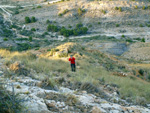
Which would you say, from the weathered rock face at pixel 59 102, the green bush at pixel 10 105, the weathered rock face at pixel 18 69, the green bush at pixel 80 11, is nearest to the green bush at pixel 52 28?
the green bush at pixel 80 11

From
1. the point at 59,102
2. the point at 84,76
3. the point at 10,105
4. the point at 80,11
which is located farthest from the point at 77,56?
the point at 80,11

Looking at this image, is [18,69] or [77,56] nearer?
[18,69]

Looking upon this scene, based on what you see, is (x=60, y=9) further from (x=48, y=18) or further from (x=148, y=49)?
(x=148, y=49)

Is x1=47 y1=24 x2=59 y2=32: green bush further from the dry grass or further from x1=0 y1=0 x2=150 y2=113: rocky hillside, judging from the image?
the dry grass

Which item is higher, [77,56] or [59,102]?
[59,102]

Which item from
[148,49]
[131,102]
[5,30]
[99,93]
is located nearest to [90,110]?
[99,93]

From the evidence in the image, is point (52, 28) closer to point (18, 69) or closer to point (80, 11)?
point (80, 11)

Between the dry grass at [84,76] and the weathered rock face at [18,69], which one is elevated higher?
the weathered rock face at [18,69]

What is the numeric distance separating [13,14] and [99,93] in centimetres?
5807

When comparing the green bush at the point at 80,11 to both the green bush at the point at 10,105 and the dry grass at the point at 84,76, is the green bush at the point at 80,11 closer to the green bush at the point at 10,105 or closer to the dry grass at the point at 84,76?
the dry grass at the point at 84,76

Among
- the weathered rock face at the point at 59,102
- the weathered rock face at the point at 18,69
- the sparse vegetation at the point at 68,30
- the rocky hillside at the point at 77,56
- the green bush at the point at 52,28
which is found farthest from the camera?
the green bush at the point at 52,28

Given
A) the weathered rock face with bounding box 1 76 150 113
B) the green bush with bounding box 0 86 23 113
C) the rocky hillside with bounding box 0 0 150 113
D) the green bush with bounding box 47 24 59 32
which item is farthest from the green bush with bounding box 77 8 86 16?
the green bush with bounding box 0 86 23 113

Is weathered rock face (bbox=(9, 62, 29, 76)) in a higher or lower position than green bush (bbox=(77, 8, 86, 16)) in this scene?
lower

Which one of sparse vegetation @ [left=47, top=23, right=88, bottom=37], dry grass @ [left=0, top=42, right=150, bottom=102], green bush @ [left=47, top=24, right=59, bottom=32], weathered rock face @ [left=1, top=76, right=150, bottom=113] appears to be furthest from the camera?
green bush @ [left=47, top=24, right=59, bottom=32]
